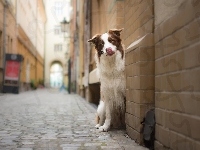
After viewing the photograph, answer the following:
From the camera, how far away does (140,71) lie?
3.53 meters

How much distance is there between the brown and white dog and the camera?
437 centimetres

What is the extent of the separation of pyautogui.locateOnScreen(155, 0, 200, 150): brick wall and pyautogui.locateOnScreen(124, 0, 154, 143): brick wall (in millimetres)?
226

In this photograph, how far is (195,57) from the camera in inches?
88.0

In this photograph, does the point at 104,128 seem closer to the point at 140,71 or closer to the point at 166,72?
the point at 140,71

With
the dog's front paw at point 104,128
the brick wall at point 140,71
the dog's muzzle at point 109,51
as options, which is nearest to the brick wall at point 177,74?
the brick wall at point 140,71

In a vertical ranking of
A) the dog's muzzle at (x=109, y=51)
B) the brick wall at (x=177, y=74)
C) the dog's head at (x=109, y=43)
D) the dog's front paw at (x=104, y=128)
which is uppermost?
the dog's head at (x=109, y=43)

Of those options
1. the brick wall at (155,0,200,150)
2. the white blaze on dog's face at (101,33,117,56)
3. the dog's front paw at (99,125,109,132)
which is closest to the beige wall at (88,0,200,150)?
the brick wall at (155,0,200,150)

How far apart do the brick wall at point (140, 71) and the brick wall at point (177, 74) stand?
226 mm

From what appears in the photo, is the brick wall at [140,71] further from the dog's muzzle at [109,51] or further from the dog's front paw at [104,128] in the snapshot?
the dog's front paw at [104,128]

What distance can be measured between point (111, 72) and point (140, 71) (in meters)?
0.99

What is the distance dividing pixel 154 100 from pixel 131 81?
55 cm

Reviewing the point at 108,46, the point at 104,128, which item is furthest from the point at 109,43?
the point at 104,128

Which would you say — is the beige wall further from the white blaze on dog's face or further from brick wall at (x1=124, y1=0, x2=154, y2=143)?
the white blaze on dog's face

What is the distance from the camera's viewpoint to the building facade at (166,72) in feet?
7.52
